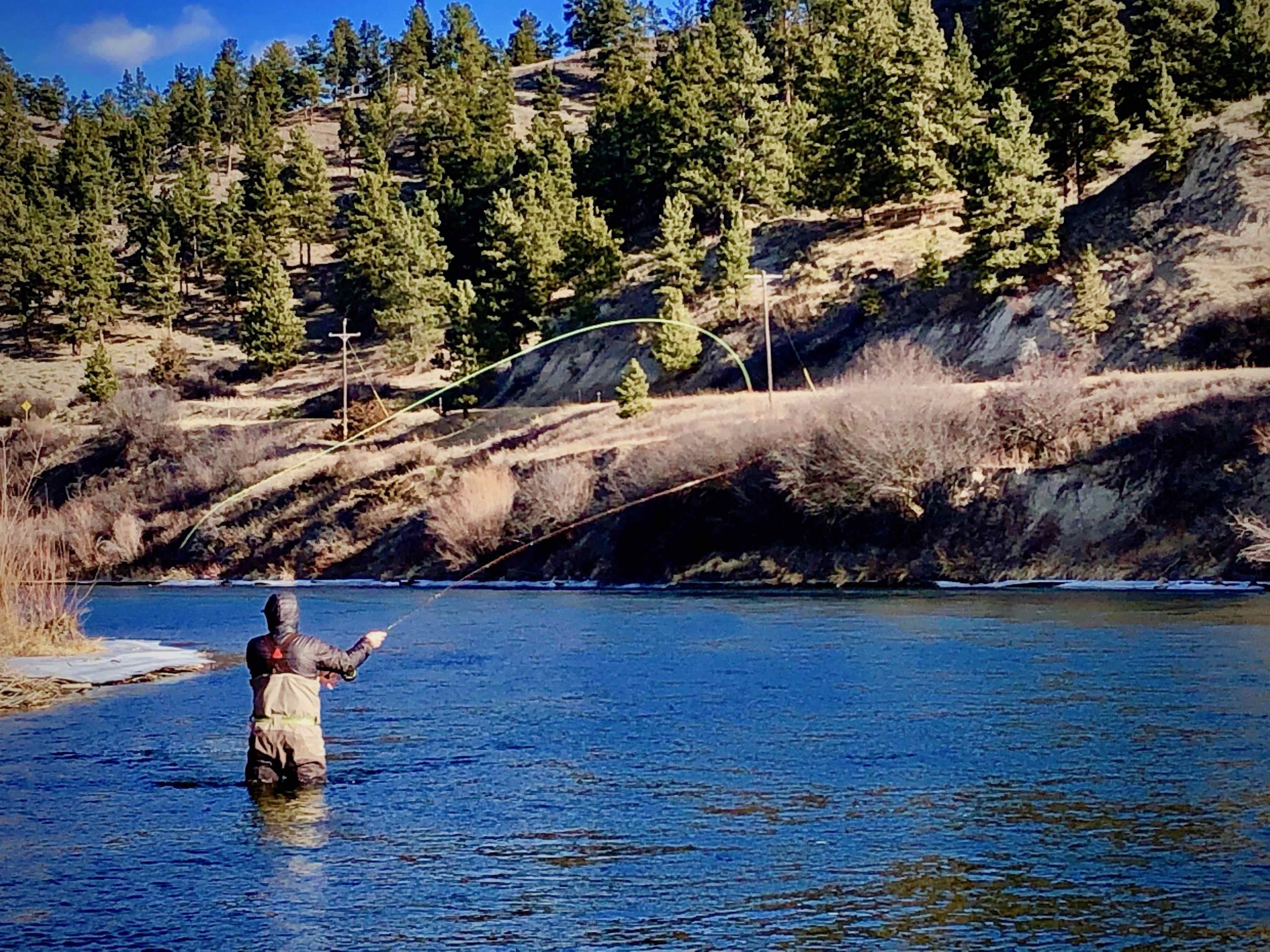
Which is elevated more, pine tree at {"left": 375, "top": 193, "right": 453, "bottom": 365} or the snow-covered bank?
pine tree at {"left": 375, "top": 193, "right": 453, "bottom": 365}

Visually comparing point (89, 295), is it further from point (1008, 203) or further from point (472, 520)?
point (1008, 203)

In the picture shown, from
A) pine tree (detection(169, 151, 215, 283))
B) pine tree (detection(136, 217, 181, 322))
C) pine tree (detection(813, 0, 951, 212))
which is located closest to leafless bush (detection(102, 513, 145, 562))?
pine tree (detection(813, 0, 951, 212))

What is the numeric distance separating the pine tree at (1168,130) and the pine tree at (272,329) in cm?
5228

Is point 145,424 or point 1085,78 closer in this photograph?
point 1085,78

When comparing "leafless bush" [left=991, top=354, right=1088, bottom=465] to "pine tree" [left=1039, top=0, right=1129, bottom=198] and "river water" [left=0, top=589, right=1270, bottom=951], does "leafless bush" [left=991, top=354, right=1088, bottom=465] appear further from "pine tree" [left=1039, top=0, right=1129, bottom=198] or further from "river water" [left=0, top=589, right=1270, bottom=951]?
"river water" [left=0, top=589, right=1270, bottom=951]

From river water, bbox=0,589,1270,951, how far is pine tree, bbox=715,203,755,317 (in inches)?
2063

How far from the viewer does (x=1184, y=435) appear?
46812mm

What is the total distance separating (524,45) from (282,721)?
17960cm

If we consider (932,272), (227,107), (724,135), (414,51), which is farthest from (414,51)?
(932,272)

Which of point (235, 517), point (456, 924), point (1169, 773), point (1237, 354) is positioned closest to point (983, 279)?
point (1237, 354)

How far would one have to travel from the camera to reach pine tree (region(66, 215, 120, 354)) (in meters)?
106

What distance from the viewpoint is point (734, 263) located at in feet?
251

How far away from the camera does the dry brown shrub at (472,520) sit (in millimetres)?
56344

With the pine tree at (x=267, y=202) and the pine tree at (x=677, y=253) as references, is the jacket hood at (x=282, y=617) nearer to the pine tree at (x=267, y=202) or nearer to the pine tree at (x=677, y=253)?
the pine tree at (x=677, y=253)
